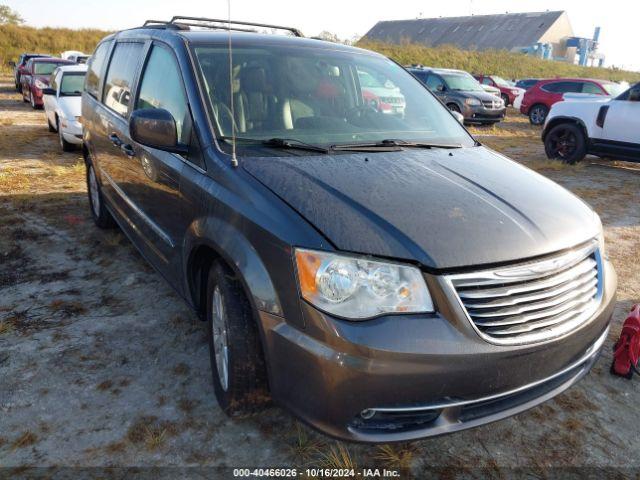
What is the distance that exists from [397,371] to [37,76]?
17.1m

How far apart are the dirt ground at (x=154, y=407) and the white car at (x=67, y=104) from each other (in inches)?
187

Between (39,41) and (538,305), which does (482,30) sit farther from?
(538,305)

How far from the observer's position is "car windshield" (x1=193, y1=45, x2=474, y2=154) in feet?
8.95

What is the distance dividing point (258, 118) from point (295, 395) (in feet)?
4.93

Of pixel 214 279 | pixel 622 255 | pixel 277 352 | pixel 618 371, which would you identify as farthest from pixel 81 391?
pixel 622 255

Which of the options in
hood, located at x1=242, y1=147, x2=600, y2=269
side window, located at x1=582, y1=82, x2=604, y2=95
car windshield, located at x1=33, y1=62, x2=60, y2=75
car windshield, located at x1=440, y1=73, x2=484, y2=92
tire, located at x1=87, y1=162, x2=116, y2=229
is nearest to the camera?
hood, located at x1=242, y1=147, x2=600, y2=269

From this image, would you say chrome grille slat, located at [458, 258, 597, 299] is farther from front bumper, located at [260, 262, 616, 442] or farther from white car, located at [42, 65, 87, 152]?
white car, located at [42, 65, 87, 152]

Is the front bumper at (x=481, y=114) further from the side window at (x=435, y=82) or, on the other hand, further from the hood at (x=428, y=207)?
the hood at (x=428, y=207)

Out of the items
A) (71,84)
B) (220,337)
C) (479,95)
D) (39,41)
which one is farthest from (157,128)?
(39,41)

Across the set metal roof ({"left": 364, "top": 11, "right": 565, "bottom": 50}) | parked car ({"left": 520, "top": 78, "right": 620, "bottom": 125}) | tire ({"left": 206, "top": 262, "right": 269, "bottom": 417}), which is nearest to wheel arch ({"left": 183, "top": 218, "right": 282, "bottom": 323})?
tire ({"left": 206, "top": 262, "right": 269, "bottom": 417})

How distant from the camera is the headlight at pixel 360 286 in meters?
1.82

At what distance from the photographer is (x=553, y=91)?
16938 mm

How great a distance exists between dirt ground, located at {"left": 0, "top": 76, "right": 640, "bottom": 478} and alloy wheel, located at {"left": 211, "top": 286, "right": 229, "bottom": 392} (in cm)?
23

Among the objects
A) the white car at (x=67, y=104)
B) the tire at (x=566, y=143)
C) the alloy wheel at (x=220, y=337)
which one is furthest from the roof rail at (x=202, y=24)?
the tire at (x=566, y=143)
